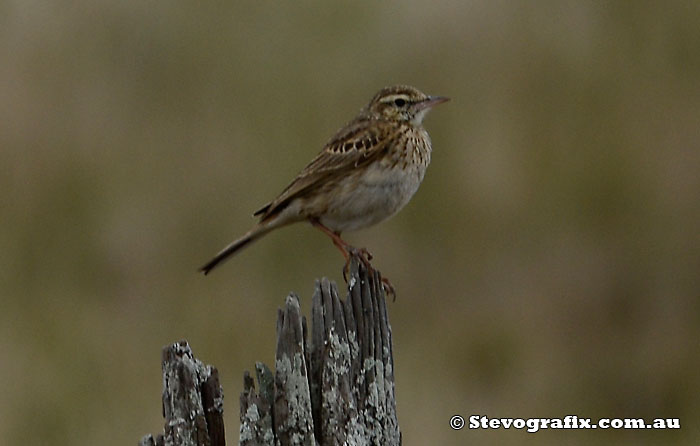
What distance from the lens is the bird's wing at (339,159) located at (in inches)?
259

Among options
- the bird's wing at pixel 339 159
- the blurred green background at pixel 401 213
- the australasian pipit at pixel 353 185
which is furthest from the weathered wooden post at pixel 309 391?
the blurred green background at pixel 401 213

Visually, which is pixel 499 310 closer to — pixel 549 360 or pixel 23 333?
pixel 549 360

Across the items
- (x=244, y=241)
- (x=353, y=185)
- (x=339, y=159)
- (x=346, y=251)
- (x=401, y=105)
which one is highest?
(x=401, y=105)

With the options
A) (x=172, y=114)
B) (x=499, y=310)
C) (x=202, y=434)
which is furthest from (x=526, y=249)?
(x=202, y=434)

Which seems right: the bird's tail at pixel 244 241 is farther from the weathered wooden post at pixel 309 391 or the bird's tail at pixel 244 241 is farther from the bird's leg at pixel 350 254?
the weathered wooden post at pixel 309 391

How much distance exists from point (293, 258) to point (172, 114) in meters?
1.83

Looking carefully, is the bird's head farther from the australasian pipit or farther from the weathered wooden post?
the weathered wooden post

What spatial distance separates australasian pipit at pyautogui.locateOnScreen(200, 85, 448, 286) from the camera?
21.4 ft

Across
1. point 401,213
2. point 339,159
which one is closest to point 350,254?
point 339,159

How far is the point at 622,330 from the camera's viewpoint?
904 centimetres

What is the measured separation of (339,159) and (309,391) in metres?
2.75

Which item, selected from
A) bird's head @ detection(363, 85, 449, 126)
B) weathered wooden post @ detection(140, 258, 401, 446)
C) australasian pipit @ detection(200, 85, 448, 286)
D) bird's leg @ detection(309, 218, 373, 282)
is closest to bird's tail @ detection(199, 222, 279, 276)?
australasian pipit @ detection(200, 85, 448, 286)

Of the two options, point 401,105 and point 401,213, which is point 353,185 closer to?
point 401,105

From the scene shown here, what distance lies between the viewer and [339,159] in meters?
6.63
